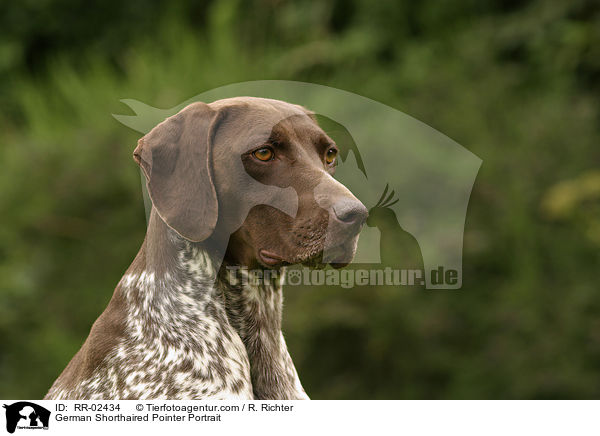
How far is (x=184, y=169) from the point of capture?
2.82 m

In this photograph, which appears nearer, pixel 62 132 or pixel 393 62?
pixel 62 132

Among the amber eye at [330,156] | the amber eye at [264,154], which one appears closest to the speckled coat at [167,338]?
the amber eye at [264,154]

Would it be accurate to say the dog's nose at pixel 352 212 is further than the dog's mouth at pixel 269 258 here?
No

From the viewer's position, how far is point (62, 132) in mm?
7090

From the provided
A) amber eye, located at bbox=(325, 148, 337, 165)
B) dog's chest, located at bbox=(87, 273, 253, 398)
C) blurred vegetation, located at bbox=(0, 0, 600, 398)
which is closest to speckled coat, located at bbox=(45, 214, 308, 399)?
dog's chest, located at bbox=(87, 273, 253, 398)

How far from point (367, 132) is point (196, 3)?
4918mm

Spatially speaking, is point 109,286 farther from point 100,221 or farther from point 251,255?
point 251,255

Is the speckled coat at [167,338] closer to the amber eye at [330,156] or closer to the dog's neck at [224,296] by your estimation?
the dog's neck at [224,296]

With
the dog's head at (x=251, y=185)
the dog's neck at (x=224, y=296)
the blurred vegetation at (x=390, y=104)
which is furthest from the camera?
the blurred vegetation at (x=390, y=104)

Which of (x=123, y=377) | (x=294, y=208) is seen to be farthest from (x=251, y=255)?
(x=123, y=377)

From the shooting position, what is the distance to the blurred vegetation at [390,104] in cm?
691

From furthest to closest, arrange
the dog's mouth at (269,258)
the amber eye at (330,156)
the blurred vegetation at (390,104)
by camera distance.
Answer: the blurred vegetation at (390,104)
the amber eye at (330,156)
the dog's mouth at (269,258)
